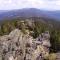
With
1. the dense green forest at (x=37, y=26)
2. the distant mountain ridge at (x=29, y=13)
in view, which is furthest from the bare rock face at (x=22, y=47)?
the distant mountain ridge at (x=29, y=13)

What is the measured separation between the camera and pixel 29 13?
1678cm

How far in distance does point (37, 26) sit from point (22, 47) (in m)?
1.29

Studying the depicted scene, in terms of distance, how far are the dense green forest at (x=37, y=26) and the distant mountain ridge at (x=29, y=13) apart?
198 millimetres

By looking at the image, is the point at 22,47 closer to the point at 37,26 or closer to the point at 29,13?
the point at 37,26

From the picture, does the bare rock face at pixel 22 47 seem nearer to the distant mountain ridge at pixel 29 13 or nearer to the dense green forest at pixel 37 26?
the dense green forest at pixel 37 26

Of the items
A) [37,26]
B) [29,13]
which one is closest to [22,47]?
[37,26]

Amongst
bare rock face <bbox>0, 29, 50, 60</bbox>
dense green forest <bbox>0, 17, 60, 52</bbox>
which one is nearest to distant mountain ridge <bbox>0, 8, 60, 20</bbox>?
dense green forest <bbox>0, 17, 60, 52</bbox>

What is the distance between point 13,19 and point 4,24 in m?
0.53

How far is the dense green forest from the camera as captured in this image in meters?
16.4

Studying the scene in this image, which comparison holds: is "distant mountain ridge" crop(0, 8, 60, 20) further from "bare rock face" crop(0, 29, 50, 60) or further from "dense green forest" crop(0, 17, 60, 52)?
"bare rock face" crop(0, 29, 50, 60)

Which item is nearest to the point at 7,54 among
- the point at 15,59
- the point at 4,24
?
the point at 15,59

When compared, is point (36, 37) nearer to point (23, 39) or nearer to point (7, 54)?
point (23, 39)

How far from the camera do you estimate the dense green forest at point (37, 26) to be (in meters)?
16.4

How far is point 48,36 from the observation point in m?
16.6
